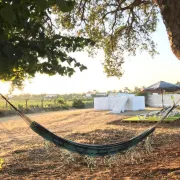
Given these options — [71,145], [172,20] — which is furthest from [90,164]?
[172,20]

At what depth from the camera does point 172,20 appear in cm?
441

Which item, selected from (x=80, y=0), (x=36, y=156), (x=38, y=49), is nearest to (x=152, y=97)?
(x=80, y=0)

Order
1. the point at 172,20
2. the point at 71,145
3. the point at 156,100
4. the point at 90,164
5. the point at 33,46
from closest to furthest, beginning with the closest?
the point at 33,46
the point at 71,145
the point at 172,20
the point at 90,164
the point at 156,100

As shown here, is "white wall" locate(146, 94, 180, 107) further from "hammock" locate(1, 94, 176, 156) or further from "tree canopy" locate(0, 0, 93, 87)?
"tree canopy" locate(0, 0, 93, 87)

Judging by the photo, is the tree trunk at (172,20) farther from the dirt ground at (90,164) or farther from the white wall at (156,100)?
the white wall at (156,100)

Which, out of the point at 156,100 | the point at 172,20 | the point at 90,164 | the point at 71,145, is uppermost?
the point at 172,20

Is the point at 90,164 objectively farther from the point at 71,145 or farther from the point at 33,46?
the point at 33,46

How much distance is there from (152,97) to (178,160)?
19622mm

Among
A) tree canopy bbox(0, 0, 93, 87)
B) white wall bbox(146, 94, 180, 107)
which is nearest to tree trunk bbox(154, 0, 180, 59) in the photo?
tree canopy bbox(0, 0, 93, 87)

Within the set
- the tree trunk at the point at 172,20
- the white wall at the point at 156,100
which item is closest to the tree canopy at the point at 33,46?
the tree trunk at the point at 172,20

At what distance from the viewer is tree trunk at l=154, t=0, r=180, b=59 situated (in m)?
4.34

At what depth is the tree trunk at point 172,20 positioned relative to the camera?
4336mm

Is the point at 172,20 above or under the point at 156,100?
above

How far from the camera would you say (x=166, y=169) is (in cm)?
427
